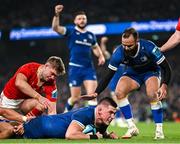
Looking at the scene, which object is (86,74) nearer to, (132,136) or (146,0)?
(132,136)

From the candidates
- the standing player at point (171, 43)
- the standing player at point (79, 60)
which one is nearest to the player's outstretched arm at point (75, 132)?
the standing player at point (171, 43)

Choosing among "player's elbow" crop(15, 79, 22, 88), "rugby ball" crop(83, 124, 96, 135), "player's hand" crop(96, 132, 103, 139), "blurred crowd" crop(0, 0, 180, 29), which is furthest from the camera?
"blurred crowd" crop(0, 0, 180, 29)

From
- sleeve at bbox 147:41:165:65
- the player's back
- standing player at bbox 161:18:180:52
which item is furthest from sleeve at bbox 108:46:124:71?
standing player at bbox 161:18:180:52

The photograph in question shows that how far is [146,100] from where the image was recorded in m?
Answer: 24.6

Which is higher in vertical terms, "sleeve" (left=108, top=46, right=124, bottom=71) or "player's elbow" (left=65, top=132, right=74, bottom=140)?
"sleeve" (left=108, top=46, right=124, bottom=71)

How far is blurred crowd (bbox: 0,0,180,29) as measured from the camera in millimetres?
26266

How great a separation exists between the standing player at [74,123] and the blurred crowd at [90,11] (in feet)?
59.7

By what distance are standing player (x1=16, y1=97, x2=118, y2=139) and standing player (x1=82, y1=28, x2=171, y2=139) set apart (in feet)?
1.13

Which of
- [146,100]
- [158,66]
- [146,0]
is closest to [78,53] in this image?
[158,66]

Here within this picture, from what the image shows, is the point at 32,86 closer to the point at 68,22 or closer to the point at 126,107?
the point at 126,107

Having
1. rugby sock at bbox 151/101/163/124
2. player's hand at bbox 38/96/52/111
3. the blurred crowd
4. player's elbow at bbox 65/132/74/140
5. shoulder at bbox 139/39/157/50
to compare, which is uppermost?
the blurred crowd

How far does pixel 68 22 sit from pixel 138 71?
18.0 m

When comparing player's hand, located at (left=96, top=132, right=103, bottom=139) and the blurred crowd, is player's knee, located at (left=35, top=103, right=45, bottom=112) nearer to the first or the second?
player's hand, located at (left=96, top=132, right=103, bottom=139)

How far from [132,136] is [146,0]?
19506 millimetres
